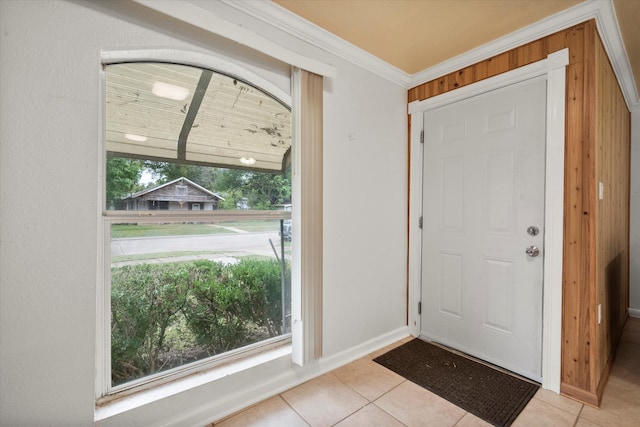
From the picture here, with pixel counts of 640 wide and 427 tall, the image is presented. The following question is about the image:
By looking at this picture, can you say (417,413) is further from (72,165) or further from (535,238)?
(72,165)

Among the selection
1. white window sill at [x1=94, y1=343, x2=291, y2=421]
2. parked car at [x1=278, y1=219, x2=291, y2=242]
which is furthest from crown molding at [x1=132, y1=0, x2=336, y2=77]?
white window sill at [x1=94, y1=343, x2=291, y2=421]

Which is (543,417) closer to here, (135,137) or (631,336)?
(631,336)

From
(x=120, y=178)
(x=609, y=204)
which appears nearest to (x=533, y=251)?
(x=609, y=204)

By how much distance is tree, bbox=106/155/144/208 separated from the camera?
1433 millimetres

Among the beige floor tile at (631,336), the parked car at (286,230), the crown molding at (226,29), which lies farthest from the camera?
the beige floor tile at (631,336)

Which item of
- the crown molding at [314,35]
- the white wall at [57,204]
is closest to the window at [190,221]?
the white wall at [57,204]

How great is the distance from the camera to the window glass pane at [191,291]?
4.92ft

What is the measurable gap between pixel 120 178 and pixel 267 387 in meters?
1.52

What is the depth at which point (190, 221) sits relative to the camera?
165 cm

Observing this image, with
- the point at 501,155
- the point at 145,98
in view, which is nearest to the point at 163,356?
the point at 145,98

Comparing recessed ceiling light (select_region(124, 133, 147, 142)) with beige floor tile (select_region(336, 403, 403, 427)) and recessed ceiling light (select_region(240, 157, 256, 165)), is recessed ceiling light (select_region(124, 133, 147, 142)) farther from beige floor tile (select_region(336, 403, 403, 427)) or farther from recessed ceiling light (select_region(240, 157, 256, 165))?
beige floor tile (select_region(336, 403, 403, 427))

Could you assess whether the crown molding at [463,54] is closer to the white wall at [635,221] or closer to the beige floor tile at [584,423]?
the white wall at [635,221]

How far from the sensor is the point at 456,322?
2.39 metres

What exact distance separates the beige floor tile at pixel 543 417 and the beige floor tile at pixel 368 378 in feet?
2.30
